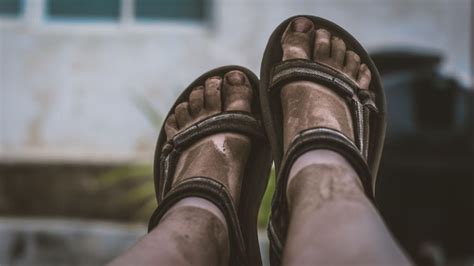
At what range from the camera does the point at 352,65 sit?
1.73 metres

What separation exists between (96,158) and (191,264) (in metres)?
1.78

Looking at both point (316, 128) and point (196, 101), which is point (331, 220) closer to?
point (316, 128)

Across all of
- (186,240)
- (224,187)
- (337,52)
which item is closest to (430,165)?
(337,52)

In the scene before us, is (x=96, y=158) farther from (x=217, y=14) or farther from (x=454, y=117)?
(x=454, y=117)

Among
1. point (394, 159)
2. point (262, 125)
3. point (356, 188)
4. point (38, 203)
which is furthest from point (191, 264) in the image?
point (38, 203)

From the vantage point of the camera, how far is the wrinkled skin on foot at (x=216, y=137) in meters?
1.57

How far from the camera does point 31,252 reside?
264 centimetres

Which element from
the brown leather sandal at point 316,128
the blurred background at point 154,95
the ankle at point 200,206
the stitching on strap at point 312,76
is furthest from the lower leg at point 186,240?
the blurred background at point 154,95

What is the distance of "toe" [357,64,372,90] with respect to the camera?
5.53 feet

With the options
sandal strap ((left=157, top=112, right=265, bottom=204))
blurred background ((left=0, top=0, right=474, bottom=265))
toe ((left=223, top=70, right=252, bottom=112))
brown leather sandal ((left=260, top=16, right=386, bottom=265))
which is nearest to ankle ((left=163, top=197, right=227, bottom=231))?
brown leather sandal ((left=260, top=16, right=386, bottom=265))

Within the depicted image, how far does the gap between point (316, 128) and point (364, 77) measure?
1.25 ft

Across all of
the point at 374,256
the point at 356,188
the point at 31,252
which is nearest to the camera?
the point at 374,256

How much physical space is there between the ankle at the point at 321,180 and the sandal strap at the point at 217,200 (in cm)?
17

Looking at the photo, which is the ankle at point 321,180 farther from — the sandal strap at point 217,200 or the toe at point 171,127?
the toe at point 171,127
